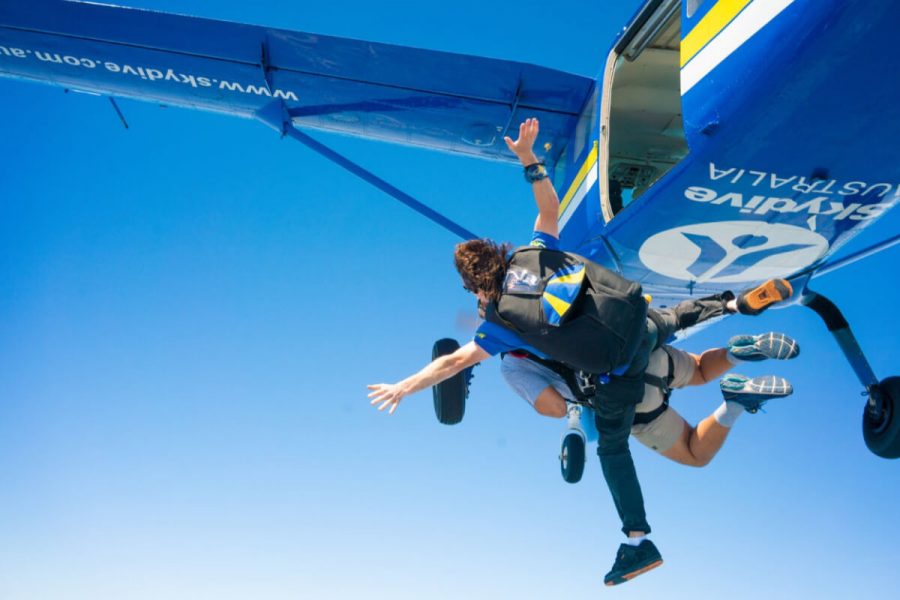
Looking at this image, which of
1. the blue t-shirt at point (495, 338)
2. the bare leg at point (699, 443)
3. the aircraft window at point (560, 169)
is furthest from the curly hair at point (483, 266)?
the aircraft window at point (560, 169)

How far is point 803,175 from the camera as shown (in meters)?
5.21

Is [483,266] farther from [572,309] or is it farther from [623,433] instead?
[623,433]

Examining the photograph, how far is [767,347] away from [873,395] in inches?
71.3

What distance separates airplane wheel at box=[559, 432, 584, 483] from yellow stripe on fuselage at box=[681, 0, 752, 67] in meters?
2.78

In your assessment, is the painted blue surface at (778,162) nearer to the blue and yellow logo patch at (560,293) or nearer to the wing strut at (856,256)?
the wing strut at (856,256)

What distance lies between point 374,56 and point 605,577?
5.75 m

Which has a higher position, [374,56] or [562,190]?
[374,56]

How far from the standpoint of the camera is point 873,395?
623cm

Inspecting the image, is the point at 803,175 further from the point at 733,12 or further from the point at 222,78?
the point at 222,78

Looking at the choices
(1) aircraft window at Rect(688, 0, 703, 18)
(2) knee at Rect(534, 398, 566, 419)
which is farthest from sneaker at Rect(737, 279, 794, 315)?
(1) aircraft window at Rect(688, 0, 703, 18)

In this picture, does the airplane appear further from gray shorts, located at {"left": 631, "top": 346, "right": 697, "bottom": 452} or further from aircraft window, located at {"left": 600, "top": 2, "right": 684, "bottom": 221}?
gray shorts, located at {"left": 631, "top": 346, "right": 697, "bottom": 452}

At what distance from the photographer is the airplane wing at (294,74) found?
8305 millimetres

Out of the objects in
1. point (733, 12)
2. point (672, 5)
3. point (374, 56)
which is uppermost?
point (374, 56)

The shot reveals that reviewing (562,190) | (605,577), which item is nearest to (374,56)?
(562,190)
